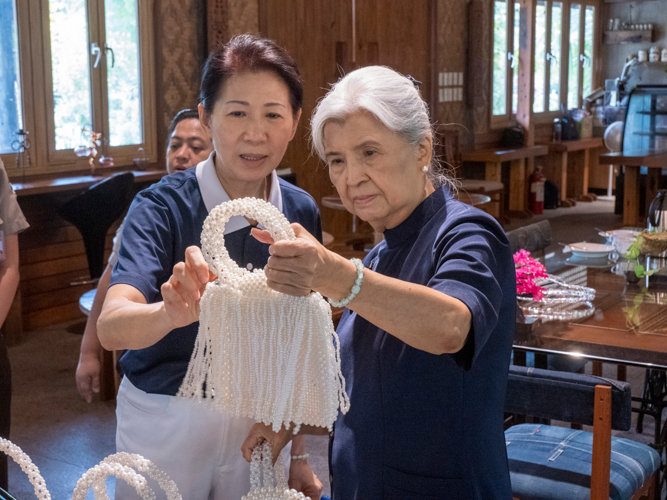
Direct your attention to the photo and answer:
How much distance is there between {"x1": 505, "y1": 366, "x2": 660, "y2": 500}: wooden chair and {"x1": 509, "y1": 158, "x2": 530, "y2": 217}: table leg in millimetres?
7874

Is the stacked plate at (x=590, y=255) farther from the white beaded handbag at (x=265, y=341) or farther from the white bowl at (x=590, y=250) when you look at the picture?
the white beaded handbag at (x=265, y=341)

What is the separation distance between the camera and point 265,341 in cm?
104

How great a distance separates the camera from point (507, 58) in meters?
10.7

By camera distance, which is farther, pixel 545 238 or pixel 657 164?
pixel 657 164

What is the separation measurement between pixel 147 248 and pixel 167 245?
0.06 metres

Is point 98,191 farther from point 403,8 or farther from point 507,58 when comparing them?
point 507,58

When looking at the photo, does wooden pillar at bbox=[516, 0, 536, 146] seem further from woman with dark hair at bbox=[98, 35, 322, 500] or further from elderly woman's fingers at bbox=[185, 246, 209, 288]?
elderly woman's fingers at bbox=[185, 246, 209, 288]

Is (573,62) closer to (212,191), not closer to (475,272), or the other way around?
(212,191)

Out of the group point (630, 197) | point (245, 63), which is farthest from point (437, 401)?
point (630, 197)

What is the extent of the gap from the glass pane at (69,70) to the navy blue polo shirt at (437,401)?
4.84 meters

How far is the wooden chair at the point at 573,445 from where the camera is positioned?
1.80 metres

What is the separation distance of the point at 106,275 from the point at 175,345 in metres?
0.76

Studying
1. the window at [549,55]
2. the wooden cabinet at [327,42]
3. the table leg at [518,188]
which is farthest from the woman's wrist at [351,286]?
the window at [549,55]

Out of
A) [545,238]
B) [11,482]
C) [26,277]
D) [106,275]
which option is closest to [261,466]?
[106,275]
